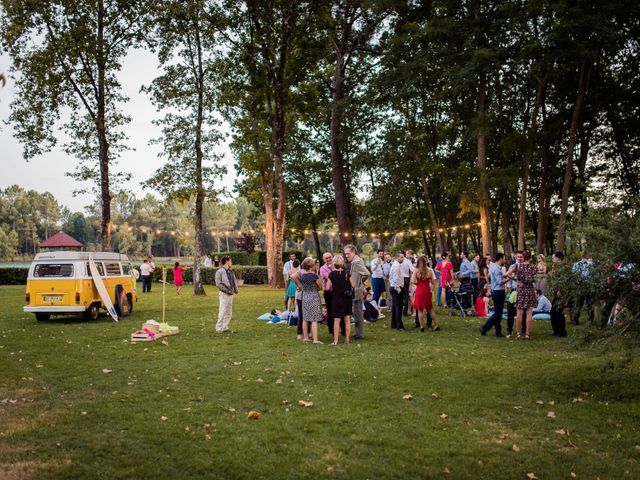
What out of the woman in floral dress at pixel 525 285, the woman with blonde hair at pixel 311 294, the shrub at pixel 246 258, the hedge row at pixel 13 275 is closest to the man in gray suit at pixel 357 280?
the woman with blonde hair at pixel 311 294

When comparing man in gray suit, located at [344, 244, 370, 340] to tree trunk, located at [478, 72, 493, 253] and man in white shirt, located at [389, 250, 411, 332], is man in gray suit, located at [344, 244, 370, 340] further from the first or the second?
tree trunk, located at [478, 72, 493, 253]

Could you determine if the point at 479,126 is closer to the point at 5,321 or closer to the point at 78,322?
the point at 78,322

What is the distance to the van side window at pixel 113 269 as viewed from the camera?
1659 cm

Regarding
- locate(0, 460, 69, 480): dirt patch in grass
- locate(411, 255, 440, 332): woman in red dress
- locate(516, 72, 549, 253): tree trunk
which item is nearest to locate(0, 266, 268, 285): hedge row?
locate(516, 72, 549, 253): tree trunk

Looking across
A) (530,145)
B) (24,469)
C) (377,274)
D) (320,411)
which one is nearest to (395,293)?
(377,274)

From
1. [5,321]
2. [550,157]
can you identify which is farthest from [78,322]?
[550,157]

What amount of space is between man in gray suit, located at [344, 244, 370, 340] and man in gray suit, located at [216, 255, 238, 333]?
2.80 meters

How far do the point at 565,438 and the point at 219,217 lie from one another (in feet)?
475

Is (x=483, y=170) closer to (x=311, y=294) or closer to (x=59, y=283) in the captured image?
(x=311, y=294)

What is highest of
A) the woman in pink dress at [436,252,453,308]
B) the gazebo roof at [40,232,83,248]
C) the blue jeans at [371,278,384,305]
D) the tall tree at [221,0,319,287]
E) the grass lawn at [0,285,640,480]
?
the tall tree at [221,0,319,287]

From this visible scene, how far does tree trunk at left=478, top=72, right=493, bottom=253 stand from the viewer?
71.2 ft

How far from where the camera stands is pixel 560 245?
67.1ft

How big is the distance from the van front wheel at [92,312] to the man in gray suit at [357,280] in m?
8.19

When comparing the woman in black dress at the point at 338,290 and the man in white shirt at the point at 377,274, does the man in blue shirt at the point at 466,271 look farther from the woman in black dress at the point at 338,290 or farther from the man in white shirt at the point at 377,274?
the woman in black dress at the point at 338,290
